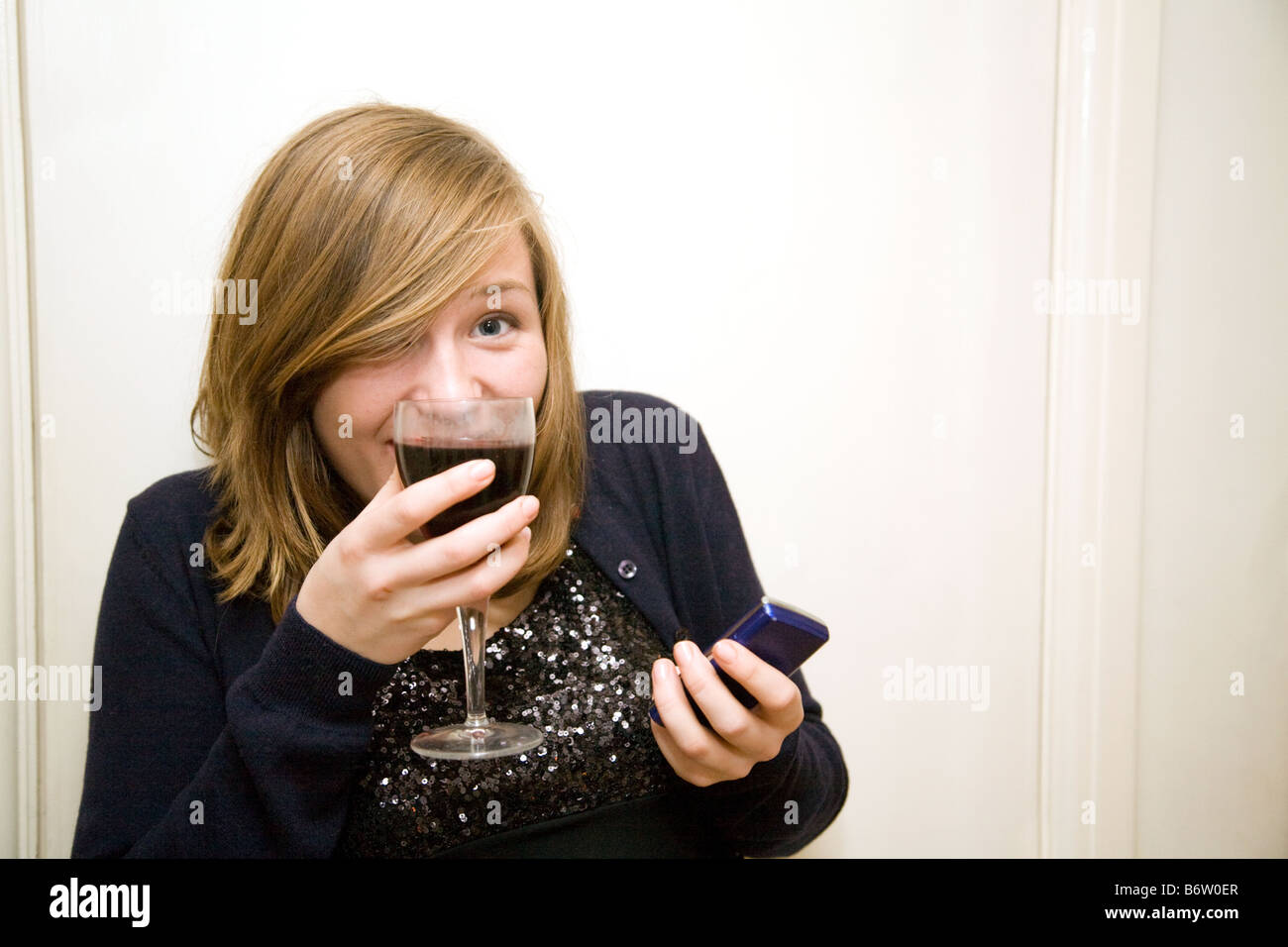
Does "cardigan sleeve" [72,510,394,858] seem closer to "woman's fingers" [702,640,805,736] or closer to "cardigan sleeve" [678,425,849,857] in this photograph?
"woman's fingers" [702,640,805,736]

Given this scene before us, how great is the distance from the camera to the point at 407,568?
72cm

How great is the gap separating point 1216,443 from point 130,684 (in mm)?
1632

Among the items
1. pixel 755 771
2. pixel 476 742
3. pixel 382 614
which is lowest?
pixel 755 771

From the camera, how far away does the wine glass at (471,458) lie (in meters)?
0.72

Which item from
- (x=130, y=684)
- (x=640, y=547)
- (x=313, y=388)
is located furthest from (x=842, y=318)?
(x=130, y=684)

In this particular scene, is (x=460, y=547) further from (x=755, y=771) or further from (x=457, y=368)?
(x=755, y=771)

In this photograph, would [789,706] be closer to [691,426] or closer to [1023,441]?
[691,426]

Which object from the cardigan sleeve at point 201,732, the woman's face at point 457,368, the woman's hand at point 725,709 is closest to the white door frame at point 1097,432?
the woman's hand at point 725,709

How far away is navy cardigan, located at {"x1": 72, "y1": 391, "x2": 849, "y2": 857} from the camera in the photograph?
82 cm

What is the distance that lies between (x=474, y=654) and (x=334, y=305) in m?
0.40

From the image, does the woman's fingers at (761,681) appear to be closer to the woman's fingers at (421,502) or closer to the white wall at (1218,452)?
the woman's fingers at (421,502)

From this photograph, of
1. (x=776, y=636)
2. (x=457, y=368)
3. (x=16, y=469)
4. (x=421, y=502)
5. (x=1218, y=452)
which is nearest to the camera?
(x=421, y=502)

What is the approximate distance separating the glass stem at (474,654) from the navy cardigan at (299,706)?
0.29 ft

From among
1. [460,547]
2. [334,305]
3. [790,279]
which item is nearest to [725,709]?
[460,547]
